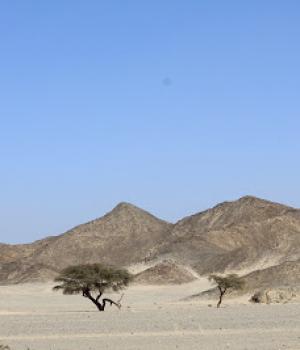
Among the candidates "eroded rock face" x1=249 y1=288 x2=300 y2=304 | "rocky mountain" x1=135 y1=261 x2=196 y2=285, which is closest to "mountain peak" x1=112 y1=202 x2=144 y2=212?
"rocky mountain" x1=135 y1=261 x2=196 y2=285

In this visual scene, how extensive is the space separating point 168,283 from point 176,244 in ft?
82.7

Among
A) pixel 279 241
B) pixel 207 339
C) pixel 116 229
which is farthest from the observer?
pixel 116 229

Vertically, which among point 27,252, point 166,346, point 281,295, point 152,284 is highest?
point 27,252

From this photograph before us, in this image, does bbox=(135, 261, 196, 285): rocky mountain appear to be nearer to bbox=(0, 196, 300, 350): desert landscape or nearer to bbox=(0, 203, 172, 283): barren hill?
bbox=(0, 196, 300, 350): desert landscape

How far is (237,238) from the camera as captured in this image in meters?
118

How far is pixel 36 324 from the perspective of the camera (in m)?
39.9

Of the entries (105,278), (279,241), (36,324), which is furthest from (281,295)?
(279,241)

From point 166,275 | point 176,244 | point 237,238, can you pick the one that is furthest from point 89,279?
point 237,238

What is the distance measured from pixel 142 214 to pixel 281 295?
76.3 metres

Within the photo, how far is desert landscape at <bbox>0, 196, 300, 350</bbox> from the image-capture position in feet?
103

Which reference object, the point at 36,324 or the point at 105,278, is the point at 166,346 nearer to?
the point at 36,324

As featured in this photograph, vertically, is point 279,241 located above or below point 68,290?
above

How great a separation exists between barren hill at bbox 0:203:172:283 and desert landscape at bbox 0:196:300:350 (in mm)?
159

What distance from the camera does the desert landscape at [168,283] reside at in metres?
31.4
